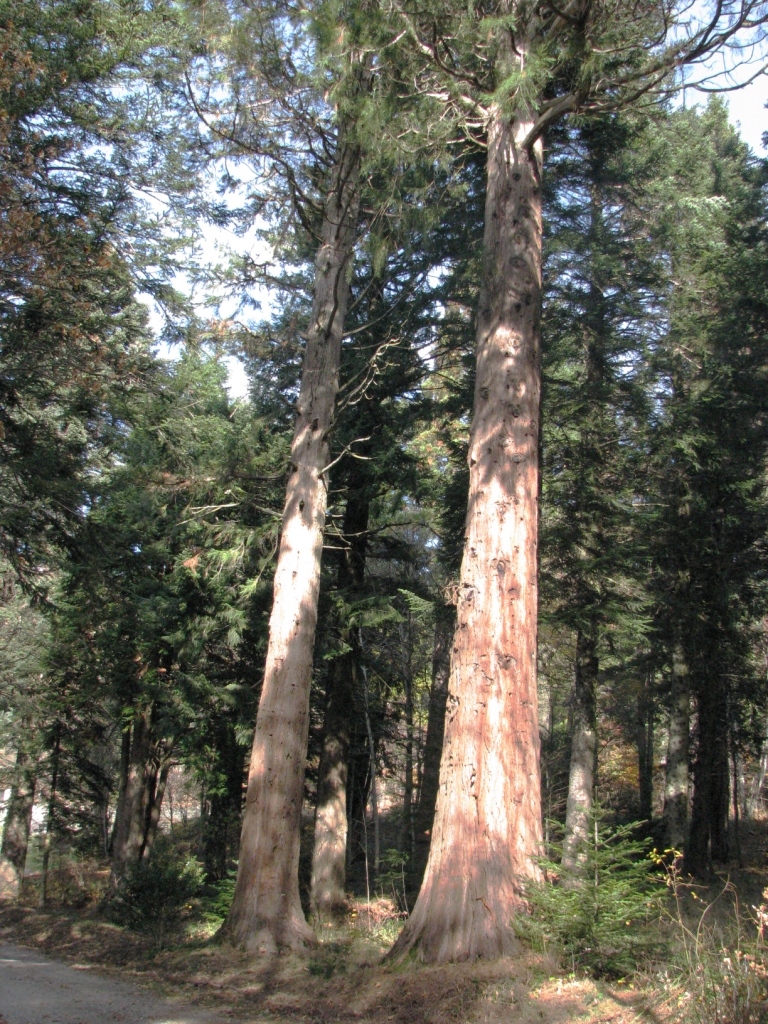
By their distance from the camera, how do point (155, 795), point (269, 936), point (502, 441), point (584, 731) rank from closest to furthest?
point (502, 441), point (269, 936), point (584, 731), point (155, 795)

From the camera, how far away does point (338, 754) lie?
13258mm

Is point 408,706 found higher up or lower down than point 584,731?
higher up

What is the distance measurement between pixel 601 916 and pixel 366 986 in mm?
2001

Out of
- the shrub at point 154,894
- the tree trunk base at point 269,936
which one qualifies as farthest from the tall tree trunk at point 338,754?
the tree trunk base at point 269,936

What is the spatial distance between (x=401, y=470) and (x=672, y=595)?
680 cm

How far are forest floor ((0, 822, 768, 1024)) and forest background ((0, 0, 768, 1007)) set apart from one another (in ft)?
1.10

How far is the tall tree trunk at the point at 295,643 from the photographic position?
792cm

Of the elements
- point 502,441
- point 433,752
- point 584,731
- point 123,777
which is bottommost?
point 123,777

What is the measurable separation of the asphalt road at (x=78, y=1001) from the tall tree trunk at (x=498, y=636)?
1955 millimetres

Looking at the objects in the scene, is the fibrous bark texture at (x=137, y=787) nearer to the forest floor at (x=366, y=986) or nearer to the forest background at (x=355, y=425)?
the forest background at (x=355, y=425)

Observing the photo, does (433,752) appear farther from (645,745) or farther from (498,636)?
(645,745)

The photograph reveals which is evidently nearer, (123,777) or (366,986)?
(366,986)

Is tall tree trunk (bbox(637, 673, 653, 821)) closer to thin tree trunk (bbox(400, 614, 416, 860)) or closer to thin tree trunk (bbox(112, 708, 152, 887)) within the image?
thin tree trunk (bbox(400, 614, 416, 860))

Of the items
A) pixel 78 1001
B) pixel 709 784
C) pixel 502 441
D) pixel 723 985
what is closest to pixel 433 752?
pixel 709 784
